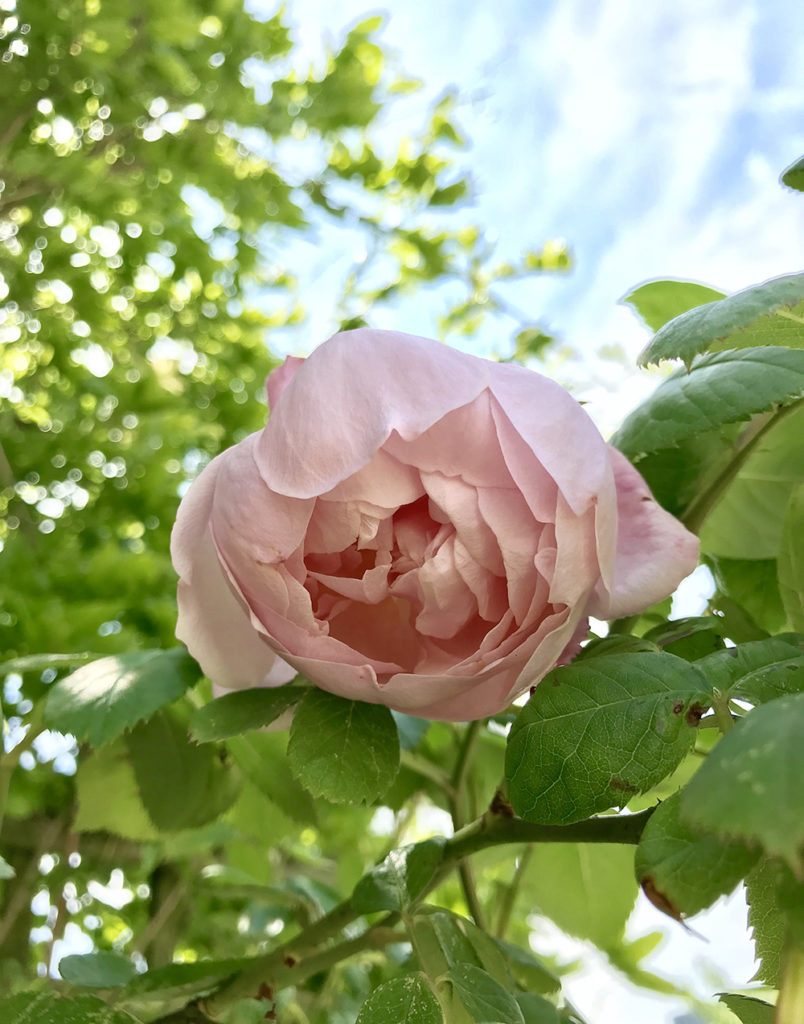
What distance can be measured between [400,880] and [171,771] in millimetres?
141

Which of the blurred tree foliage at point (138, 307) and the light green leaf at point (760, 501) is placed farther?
the blurred tree foliage at point (138, 307)

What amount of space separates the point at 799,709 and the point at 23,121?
925 millimetres

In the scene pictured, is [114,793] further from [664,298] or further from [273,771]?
[664,298]

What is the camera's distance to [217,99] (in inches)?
38.8

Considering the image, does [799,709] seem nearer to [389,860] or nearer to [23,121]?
[389,860]

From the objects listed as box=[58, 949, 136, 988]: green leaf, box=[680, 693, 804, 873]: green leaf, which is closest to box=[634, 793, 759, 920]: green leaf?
box=[680, 693, 804, 873]: green leaf

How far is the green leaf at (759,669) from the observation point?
0.65 feet

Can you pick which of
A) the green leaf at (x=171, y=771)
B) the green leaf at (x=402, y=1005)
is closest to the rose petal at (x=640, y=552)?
the green leaf at (x=402, y=1005)

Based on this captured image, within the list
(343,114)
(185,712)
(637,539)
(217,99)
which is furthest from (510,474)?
(343,114)

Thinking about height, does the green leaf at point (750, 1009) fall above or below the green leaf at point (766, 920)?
below

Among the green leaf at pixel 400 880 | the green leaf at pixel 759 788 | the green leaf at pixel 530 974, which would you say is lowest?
the green leaf at pixel 530 974

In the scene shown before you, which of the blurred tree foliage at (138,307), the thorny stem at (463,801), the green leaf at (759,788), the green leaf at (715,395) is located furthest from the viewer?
the blurred tree foliage at (138,307)

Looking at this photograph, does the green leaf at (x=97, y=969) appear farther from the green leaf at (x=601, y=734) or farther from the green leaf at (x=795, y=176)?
the green leaf at (x=795, y=176)

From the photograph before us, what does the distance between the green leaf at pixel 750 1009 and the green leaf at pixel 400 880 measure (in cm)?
10
